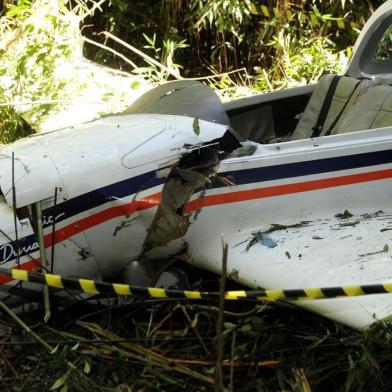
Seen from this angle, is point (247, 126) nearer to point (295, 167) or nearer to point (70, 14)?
point (295, 167)

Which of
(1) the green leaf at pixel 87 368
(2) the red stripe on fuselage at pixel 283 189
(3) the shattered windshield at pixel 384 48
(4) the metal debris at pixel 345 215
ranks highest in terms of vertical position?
(3) the shattered windshield at pixel 384 48

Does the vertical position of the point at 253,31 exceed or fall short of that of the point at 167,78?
it exceeds it

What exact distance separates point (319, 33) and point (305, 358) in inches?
243

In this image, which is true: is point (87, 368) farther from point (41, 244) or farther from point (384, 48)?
point (384, 48)

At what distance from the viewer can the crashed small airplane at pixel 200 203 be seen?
236cm

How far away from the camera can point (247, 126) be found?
405 centimetres

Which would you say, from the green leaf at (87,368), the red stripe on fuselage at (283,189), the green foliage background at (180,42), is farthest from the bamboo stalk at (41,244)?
the green foliage background at (180,42)

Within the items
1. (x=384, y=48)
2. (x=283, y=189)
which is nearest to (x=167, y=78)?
(x=384, y=48)

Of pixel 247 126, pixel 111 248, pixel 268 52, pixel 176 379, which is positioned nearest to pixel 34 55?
pixel 247 126

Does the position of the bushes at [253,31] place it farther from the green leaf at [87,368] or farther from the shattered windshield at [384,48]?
the green leaf at [87,368]

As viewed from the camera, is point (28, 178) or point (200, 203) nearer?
point (28, 178)

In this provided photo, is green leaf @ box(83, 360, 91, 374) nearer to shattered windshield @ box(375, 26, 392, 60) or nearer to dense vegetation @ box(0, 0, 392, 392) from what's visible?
dense vegetation @ box(0, 0, 392, 392)

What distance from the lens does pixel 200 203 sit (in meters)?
2.63

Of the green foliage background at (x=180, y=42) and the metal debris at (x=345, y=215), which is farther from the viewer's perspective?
the green foliage background at (x=180, y=42)
